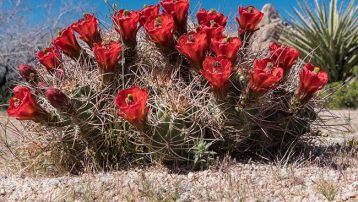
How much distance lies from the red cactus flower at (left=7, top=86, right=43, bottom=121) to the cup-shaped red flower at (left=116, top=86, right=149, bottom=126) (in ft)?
1.83

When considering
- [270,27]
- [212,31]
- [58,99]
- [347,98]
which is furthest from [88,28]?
[270,27]

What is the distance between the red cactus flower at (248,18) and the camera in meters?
4.06

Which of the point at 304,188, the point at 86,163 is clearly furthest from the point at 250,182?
the point at 86,163

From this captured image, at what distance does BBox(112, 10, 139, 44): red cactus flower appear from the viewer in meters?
3.74

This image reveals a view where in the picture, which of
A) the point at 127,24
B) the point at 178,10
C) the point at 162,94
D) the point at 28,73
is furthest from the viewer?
the point at 28,73

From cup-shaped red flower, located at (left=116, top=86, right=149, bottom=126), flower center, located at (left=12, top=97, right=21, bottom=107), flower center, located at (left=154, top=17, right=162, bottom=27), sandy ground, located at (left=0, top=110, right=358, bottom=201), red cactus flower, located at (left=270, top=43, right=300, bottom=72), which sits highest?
flower center, located at (left=154, top=17, right=162, bottom=27)

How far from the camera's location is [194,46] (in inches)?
140

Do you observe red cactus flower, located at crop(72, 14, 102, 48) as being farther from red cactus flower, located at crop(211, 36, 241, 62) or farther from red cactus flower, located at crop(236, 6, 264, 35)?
red cactus flower, located at crop(236, 6, 264, 35)

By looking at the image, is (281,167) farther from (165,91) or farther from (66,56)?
(66,56)

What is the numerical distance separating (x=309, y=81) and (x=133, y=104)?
47.0 inches

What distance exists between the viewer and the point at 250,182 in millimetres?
3244

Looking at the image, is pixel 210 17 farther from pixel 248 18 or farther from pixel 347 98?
pixel 347 98

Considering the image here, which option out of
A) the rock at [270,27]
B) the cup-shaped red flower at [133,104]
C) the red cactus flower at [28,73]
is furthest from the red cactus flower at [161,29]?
the rock at [270,27]

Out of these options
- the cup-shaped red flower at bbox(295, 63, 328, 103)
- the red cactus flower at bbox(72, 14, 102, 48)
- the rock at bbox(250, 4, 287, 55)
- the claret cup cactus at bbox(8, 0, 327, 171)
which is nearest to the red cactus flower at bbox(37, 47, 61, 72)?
the claret cup cactus at bbox(8, 0, 327, 171)
